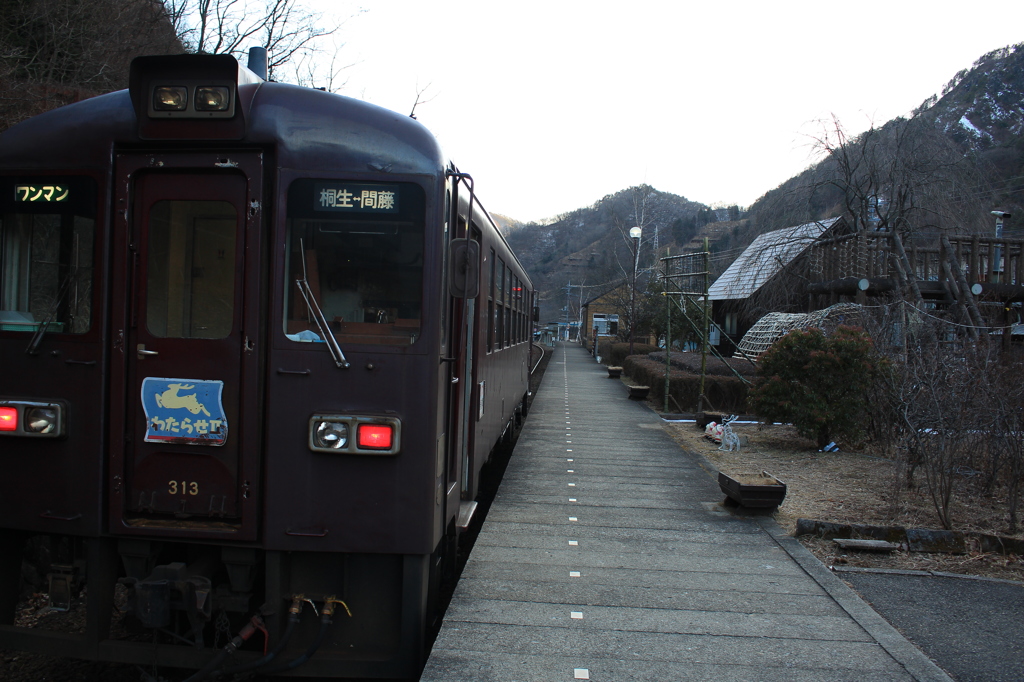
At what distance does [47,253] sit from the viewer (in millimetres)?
3604

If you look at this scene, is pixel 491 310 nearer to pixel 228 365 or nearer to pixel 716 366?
pixel 228 365

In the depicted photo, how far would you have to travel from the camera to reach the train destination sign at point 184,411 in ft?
11.3

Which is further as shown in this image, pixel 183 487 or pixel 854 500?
pixel 854 500

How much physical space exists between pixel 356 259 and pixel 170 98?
113 cm

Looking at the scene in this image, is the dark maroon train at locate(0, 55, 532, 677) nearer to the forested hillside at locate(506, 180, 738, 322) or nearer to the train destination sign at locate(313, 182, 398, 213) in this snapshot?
the train destination sign at locate(313, 182, 398, 213)

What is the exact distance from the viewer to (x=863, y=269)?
17453 millimetres

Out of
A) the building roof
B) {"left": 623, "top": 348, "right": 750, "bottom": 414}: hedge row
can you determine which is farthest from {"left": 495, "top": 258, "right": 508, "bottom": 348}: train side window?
the building roof

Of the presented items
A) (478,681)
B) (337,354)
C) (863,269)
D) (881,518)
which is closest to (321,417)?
(337,354)

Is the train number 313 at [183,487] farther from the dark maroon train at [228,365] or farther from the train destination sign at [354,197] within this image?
the train destination sign at [354,197]

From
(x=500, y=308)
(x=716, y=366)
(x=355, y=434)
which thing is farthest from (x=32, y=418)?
(x=716, y=366)

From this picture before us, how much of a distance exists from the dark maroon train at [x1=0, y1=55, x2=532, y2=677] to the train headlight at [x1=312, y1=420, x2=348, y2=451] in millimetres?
11

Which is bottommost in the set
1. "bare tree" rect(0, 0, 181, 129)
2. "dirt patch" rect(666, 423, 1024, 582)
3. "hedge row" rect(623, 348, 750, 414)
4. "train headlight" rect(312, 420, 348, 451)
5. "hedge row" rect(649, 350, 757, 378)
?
"dirt patch" rect(666, 423, 1024, 582)

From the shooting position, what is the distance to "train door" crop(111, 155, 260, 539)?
346cm

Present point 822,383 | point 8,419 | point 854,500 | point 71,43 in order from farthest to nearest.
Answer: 1. point 71,43
2. point 822,383
3. point 854,500
4. point 8,419
